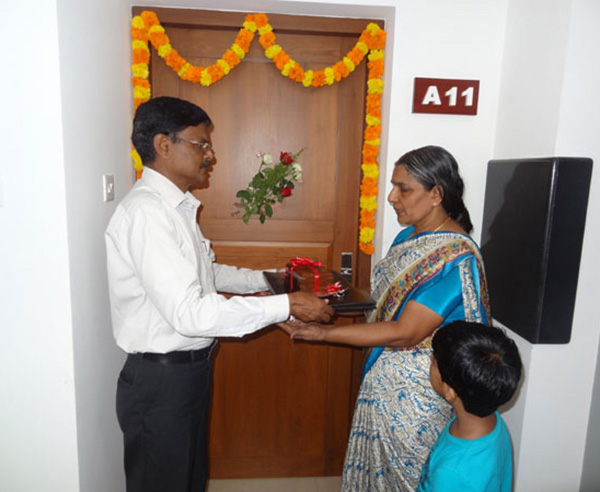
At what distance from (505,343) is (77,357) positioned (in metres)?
1.28

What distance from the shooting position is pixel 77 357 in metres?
1.42

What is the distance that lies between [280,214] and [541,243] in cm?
121

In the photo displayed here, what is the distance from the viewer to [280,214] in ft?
7.57

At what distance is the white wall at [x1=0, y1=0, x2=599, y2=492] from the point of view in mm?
1281

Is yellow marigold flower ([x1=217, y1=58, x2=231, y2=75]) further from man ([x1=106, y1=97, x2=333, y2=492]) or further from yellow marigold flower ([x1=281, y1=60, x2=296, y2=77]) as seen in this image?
man ([x1=106, y1=97, x2=333, y2=492])

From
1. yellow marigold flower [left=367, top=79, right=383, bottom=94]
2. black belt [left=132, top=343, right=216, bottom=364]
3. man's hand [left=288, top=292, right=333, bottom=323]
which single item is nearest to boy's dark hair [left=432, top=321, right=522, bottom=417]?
man's hand [left=288, top=292, right=333, bottom=323]

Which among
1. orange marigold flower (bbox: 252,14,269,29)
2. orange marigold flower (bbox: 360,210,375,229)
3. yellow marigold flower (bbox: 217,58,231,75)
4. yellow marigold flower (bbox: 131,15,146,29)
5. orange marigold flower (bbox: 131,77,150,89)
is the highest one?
orange marigold flower (bbox: 252,14,269,29)

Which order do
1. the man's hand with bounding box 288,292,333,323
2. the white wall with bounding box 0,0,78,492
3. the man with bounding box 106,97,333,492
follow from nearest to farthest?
1. the white wall with bounding box 0,0,78,492
2. the man with bounding box 106,97,333,492
3. the man's hand with bounding box 288,292,333,323

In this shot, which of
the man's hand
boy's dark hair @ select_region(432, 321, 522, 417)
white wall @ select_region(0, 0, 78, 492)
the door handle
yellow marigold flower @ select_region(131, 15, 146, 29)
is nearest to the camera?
boy's dark hair @ select_region(432, 321, 522, 417)

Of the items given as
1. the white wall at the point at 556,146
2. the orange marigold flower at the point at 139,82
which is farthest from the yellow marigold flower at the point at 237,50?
the white wall at the point at 556,146

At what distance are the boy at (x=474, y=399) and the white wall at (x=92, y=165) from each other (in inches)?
33.2

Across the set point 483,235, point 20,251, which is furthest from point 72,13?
point 483,235

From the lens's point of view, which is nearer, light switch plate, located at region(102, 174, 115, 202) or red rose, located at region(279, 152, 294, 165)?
light switch plate, located at region(102, 174, 115, 202)

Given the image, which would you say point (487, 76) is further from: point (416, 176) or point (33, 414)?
point (33, 414)
